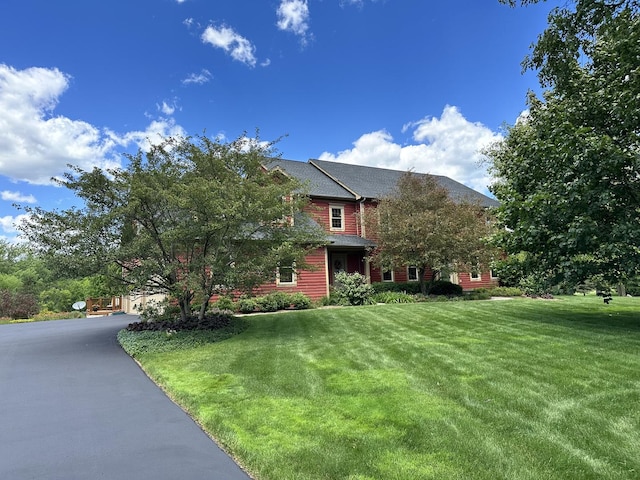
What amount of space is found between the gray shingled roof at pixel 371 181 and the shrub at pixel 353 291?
544 cm

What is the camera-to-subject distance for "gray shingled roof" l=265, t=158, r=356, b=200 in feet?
66.0

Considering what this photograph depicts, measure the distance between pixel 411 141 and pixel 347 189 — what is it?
8.53 m

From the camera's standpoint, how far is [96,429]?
4.13 m

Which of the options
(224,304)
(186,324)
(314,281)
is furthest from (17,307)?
(186,324)

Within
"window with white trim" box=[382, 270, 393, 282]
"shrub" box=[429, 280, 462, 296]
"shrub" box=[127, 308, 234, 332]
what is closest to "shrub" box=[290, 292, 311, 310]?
"shrub" box=[127, 308, 234, 332]

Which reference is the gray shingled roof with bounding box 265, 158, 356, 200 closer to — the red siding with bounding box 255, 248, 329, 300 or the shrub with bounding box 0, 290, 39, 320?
the red siding with bounding box 255, 248, 329, 300

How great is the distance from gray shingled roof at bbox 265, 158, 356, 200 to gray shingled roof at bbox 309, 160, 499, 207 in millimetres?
326

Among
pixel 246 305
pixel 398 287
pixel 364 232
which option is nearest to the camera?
pixel 246 305

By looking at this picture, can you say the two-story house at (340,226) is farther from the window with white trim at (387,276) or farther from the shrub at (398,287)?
the shrub at (398,287)

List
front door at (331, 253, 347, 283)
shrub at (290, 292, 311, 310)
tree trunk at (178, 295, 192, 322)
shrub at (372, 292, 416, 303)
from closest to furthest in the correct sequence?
tree trunk at (178, 295, 192, 322) < shrub at (290, 292, 311, 310) < shrub at (372, 292, 416, 303) < front door at (331, 253, 347, 283)

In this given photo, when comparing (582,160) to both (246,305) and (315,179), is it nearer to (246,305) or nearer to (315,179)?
(246,305)

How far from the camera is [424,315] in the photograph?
11.7 m

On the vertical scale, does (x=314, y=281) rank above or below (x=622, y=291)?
above

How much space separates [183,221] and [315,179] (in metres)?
12.9
